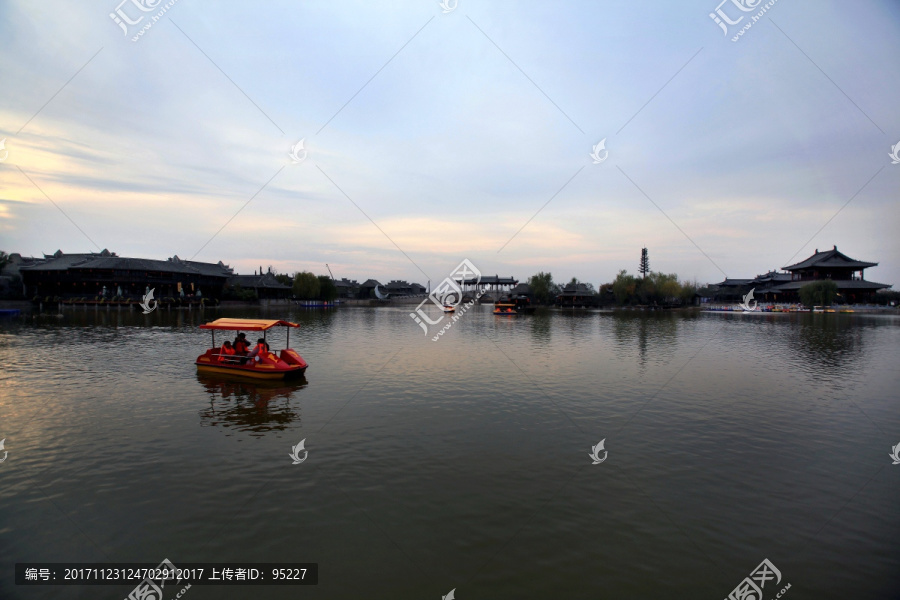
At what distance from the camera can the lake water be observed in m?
6.74

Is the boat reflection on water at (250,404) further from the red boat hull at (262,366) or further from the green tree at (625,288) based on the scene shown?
the green tree at (625,288)

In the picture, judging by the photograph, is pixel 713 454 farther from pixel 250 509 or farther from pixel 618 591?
pixel 250 509

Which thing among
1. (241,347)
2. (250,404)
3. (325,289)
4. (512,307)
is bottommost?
(250,404)

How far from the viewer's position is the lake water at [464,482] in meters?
6.74

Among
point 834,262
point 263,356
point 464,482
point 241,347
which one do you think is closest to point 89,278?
point 241,347

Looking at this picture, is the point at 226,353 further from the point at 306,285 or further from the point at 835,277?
the point at 835,277

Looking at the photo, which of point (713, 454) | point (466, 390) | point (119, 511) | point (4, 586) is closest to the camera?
point (4, 586)

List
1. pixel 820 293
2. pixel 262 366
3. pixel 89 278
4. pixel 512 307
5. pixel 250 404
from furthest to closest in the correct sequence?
1. pixel 512 307
2. pixel 820 293
3. pixel 89 278
4. pixel 262 366
5. pixel 250 404

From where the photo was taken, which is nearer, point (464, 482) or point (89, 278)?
point (464, 482)

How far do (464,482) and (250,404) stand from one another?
9.84 m

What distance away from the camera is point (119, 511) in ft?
26.5

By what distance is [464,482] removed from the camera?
30.9ft

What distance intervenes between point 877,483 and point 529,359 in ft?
55.1

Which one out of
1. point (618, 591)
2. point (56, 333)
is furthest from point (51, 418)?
point (56, 333)
